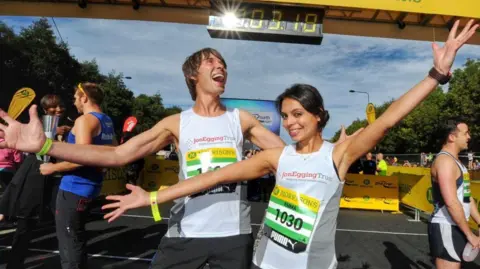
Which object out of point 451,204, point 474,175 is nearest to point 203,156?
point 451,204

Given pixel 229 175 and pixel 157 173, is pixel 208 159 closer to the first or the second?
pixel 229 175

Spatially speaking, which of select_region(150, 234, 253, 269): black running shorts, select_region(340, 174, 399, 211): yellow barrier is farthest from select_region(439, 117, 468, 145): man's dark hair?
select_region(340, 174, 399, 211): yellow barrier

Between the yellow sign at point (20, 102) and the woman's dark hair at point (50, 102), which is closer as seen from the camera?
the woman's dark hair at point (50, 102)

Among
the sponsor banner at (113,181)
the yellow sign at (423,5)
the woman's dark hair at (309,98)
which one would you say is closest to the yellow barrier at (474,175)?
the yellow sign at (423,5)

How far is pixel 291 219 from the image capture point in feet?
7.03

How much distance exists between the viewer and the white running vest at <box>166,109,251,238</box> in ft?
7.95

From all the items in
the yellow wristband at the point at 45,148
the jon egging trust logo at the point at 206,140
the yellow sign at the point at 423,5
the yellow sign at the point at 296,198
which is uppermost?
the yellow sign at the point at 423,5

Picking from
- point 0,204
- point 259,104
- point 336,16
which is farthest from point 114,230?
point 259,104

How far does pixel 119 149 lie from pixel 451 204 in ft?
9.44

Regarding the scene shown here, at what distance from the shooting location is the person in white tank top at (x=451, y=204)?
3357 mm

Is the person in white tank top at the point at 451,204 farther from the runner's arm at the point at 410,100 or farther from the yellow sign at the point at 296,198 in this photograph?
the yellow sign at the point at 296,198

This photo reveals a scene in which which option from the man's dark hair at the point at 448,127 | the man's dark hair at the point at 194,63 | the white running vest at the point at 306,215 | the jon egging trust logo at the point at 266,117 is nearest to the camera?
the white running vest at the point at 306,215

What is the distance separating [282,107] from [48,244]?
5.36m

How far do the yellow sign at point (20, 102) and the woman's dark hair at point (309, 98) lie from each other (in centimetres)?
376
